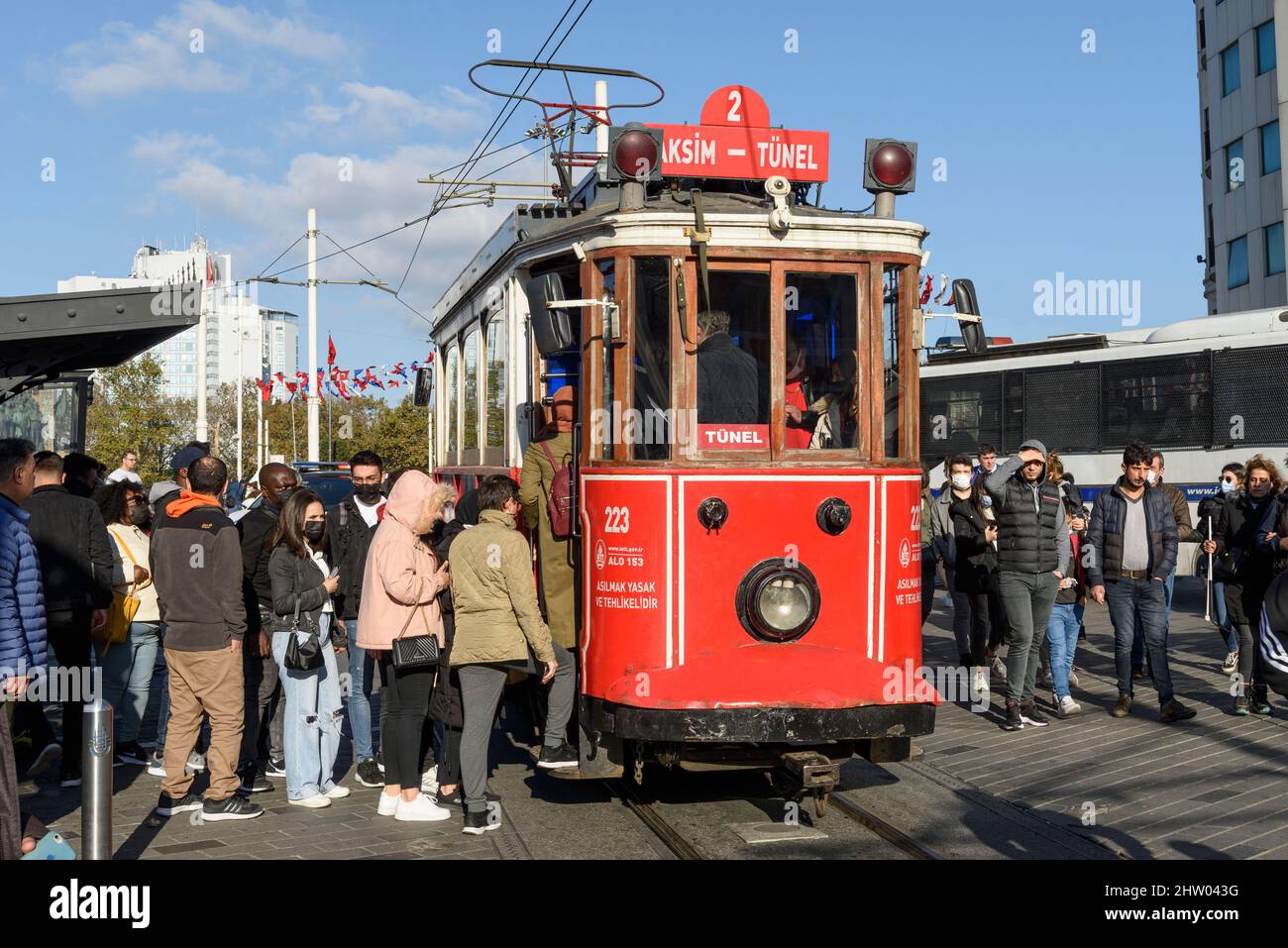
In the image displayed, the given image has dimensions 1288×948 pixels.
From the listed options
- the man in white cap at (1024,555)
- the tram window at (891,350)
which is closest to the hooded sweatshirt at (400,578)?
the tram window at (891,350)

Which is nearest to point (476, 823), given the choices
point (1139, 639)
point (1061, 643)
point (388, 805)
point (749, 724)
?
point (388, 805)

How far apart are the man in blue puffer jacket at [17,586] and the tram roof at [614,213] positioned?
3093 mm

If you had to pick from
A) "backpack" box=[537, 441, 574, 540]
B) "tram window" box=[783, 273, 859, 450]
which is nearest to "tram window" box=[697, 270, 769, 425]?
"tram window" box=[783, 273, 859, 450]

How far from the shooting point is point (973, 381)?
2172 cm

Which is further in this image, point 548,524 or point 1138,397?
point 1138,397

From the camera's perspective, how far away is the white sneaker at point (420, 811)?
7.09 metres

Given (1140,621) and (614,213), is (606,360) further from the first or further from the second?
(1140,621)

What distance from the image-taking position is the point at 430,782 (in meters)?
8.14

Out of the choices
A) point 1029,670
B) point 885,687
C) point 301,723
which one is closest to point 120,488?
point 301,723

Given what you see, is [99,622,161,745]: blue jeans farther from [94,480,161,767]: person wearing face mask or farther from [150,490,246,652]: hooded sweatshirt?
[150,490,246,652]: hooded sweatshirt

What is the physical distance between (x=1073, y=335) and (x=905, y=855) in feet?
51.1

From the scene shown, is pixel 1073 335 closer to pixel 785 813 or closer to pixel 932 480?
pixel 932 480

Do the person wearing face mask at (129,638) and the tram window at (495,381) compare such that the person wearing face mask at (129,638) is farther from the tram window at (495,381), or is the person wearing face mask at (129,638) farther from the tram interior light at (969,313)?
the tram interior light at (969,313)

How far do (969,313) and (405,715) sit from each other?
3.78 meters
